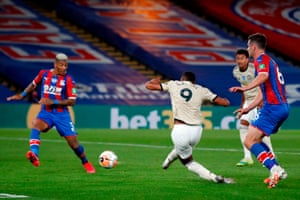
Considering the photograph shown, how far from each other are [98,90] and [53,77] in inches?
879

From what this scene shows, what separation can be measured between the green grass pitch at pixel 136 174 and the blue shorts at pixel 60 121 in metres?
0.71

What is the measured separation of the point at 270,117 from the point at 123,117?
2171 centimetres

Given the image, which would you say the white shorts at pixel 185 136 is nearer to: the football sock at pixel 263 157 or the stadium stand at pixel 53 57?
the football sock at pixel 263 157

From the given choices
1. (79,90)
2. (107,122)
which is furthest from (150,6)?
(107,122)

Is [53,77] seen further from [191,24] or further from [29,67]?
[191,24]

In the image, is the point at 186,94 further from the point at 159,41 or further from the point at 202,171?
the point at 159,41

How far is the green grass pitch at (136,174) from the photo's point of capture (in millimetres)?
11852

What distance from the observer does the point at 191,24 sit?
44.4 m

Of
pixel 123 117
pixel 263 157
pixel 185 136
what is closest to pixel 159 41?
pixel 123 117

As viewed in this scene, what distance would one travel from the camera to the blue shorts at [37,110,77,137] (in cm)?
1548

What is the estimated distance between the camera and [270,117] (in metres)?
12.6

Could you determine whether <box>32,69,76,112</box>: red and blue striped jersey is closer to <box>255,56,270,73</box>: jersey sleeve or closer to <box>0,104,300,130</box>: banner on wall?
<box>255,56,270,73</box>: jersey sleeve

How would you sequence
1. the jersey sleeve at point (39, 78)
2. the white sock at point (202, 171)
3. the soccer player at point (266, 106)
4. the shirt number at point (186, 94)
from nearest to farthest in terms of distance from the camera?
→ the soccer player at point (266, 106), the white sock at point (202, 171), the shirt number at point (186, 94), the jersey sleeve at point (39, 78)

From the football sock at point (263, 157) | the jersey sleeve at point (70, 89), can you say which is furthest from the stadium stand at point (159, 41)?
the football sock at point (263, 157)
